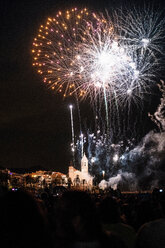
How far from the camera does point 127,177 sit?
67.9 metres

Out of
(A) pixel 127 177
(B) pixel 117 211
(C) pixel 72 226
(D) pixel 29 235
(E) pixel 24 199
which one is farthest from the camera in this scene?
(A) pixel 127 177

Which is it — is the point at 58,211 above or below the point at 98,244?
above

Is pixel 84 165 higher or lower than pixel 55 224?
higher

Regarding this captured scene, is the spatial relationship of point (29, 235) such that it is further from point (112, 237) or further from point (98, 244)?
point (112, 237)

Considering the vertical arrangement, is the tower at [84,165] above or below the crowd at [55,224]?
above

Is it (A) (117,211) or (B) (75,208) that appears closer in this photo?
(B) (75,208)

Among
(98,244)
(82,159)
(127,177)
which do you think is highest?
(82,159)

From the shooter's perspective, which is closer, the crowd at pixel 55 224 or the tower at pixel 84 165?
the crowd at pixel 55 224

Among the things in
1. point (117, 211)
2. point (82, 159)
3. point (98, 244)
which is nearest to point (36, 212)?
point (98, 244)

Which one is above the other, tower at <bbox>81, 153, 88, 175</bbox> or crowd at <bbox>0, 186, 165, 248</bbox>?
tower at <bbox>81, 153, 88, 175</bbox>

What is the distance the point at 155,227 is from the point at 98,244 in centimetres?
132

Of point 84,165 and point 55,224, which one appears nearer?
point 55,224

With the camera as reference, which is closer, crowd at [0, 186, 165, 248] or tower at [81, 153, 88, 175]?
crowd at [0, 186, 165, 248]

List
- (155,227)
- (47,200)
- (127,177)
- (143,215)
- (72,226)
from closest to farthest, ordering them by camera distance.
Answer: (72,226) → (155,227) → (143,215) → (47,200) → (127,177)
